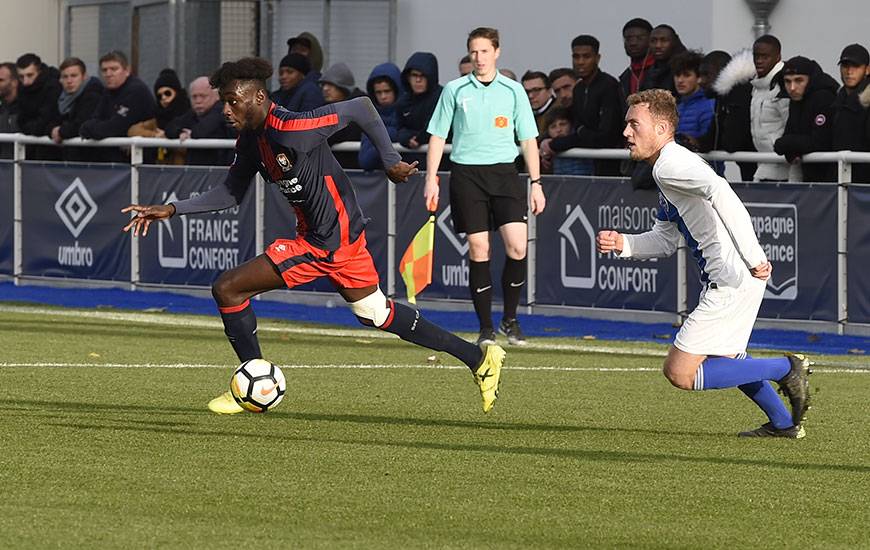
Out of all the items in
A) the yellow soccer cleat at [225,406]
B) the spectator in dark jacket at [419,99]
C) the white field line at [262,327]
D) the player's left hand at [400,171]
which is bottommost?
the white field line at [262,327]

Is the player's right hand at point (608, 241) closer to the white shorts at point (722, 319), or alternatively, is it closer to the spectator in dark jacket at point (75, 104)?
the white shorts at point (722, 319)

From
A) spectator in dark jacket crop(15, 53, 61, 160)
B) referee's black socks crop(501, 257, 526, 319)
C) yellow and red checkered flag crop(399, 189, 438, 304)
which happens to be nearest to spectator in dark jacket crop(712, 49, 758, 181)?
referee's black socks crop(501, 257, 526, 319)

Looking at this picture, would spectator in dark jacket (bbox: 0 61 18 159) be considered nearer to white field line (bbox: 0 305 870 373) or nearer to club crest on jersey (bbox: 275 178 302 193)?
white field line (bbox: 0 305 870 373)

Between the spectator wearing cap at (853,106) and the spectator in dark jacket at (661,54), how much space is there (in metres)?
1.68

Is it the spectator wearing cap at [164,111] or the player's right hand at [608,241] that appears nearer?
the player's right hand at [608,241]

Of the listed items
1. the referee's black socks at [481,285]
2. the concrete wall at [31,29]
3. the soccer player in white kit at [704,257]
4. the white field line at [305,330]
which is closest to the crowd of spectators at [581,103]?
the referee's black socks at [481,285]

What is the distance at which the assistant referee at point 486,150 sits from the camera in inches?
555

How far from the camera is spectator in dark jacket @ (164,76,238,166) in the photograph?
18.6 metres

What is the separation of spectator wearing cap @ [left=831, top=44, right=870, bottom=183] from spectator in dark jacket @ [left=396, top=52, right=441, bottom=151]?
12.4 ft

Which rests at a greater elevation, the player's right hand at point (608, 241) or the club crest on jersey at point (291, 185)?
the club crest on jersey at point (291, 185)

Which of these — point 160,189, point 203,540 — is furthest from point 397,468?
point 160,189

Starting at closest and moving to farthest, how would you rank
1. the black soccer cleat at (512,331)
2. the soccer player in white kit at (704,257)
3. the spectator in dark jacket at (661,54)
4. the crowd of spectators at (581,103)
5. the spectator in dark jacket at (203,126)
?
the soccer player in white kit at (704,257) → the black soccer cleat at (512,331) → the crowd of spectators at (581,103) → the spectator in dark jacket at (661,54) → the spectator in dark jacket at (203,126)

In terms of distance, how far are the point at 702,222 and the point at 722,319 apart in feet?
1.48

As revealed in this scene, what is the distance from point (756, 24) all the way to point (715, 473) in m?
11.7
